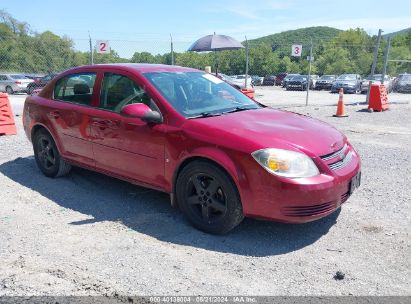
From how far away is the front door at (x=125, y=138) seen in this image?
162 inches

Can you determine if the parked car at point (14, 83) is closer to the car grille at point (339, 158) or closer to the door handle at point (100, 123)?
the door handle at point (100, 123)

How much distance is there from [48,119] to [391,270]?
4.45 m

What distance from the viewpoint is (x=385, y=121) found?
11.5 meters

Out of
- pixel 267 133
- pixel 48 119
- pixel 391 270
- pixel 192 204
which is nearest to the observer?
pixel 391 270

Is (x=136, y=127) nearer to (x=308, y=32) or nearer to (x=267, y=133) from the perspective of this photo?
(x=267, y=133)

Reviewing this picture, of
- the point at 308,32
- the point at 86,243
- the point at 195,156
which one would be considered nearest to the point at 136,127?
the point at 195,156

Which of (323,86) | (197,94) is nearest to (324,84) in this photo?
(323,86)

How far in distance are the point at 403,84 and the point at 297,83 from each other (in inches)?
387

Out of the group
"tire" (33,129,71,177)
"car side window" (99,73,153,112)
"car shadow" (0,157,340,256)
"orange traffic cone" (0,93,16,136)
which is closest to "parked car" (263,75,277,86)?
"orange traffic cone" (0,93,16,136)

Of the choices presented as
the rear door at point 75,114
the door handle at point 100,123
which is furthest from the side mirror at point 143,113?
the rear door at point 75,114

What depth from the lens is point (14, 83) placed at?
24.7 m

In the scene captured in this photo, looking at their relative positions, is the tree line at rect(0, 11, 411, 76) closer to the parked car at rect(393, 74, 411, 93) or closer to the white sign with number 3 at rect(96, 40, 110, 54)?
the white sign with number 3 at rect(96, 40, 110, 54)

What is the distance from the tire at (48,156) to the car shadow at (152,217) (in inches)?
4.8

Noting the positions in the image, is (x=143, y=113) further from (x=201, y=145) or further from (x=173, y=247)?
(x=173, y=247)
